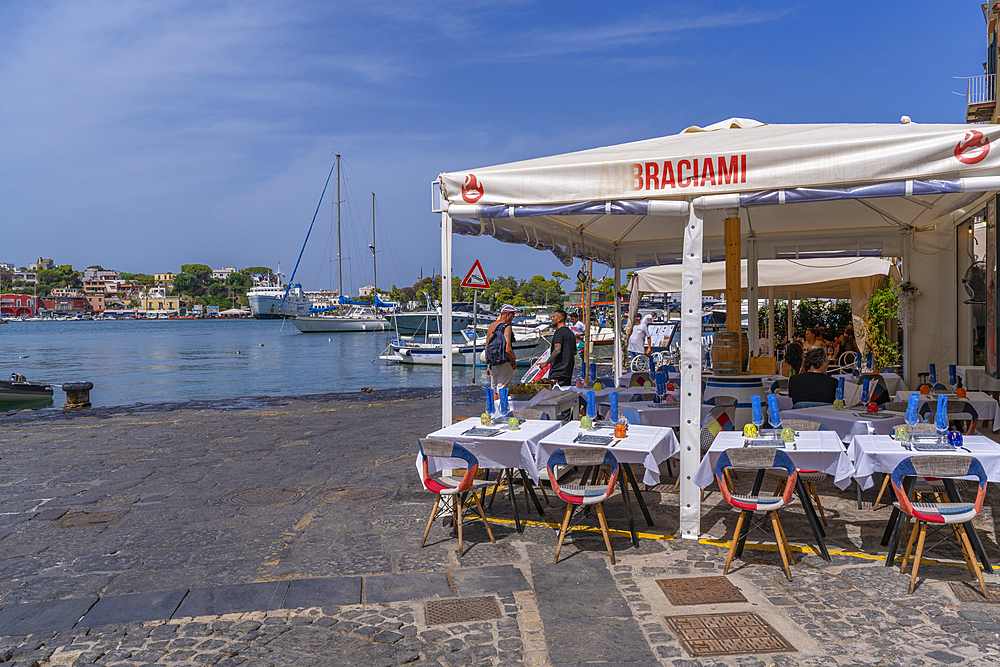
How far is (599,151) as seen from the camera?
608 cm

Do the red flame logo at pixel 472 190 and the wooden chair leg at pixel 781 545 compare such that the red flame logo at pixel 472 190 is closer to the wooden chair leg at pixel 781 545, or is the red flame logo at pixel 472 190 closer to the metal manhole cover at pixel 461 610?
the metal manhole cover at pixel 461 610

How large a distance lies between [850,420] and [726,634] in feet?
9.15

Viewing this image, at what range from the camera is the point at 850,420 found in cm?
573

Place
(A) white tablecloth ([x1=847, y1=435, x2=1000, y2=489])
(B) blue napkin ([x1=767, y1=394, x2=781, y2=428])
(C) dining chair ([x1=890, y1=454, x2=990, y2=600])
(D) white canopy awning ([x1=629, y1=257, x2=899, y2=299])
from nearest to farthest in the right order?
(C) dining chair ([x1=890, y1=454, x2=990, y2=600]) → (A) white tablecloth ([x1=847, y1=435, x2=1000, y2=489]) → (B) blue napkin ([x1=767, y1=394, x2=781, y2=428]) → (D) white canopy awning ([x1=629, y1=257, x2=899, y2=299])

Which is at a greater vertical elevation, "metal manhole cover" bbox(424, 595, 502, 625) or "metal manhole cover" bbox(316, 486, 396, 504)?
"metal manhole cover" bbox(316, 486, 396, 504)

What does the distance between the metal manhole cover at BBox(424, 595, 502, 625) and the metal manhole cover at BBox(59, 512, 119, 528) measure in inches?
134

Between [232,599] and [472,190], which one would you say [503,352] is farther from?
[232,599]

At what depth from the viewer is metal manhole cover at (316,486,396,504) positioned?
21.3 ft

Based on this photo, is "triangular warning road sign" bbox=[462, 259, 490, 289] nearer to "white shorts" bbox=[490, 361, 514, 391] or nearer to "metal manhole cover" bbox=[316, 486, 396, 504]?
"white shorts" bbox=[490, 361, 514, 391]

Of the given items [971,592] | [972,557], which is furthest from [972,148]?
[971,592]

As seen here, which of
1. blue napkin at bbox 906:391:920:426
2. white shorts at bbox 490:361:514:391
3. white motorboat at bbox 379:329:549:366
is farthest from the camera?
white motorboat at bbox 379:329:549:366

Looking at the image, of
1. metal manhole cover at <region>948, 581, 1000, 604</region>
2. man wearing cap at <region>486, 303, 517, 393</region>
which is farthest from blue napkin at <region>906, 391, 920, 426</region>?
man wearing cap at <region>486, 303, 517, 393</region>

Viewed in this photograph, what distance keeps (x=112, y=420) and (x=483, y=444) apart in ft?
32.4

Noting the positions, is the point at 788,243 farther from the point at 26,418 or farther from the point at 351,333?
the point at 351,333
